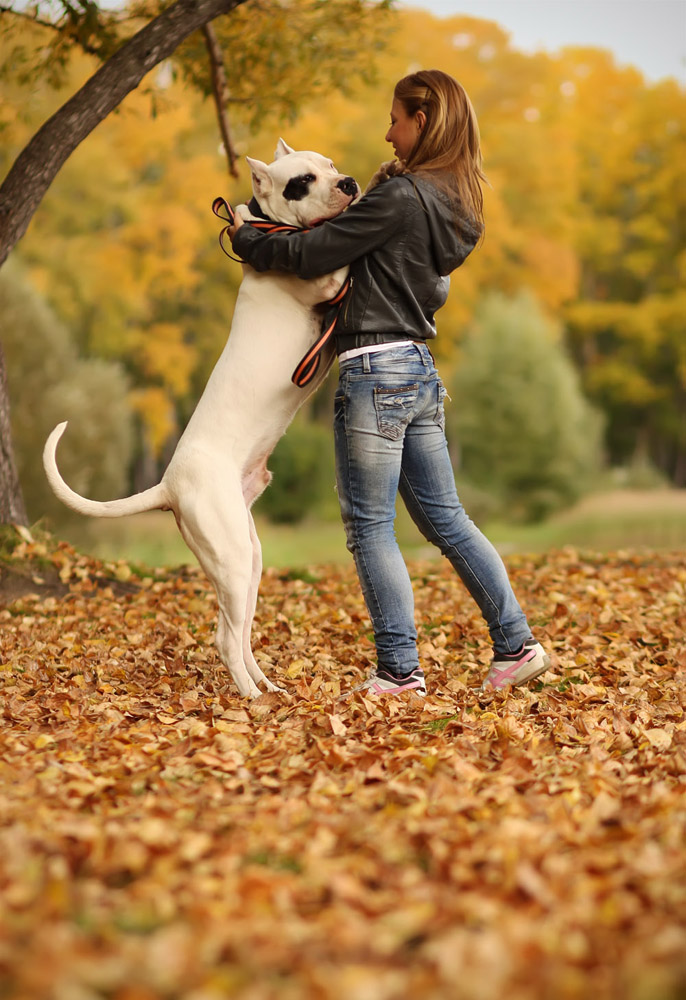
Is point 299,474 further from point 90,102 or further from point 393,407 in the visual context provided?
point 393,407

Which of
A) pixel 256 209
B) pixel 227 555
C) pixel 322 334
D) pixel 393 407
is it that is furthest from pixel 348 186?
pixel 227 555

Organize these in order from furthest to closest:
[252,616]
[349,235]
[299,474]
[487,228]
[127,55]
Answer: [487,228] → [299,474] → [127,55] → [252,616] → [349,235]

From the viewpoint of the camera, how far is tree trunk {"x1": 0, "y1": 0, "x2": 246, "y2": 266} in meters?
5.94

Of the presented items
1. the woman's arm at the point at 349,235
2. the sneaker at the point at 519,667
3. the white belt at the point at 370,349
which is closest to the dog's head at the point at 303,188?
the woman's arm at the point at 349,235

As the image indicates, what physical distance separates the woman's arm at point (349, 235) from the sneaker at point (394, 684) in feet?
5.47

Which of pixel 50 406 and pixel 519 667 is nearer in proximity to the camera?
pixel 519 667

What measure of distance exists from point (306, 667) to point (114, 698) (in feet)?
3.19

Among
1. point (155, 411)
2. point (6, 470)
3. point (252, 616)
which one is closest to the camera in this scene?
point (252, 616)

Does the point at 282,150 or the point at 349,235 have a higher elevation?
the point at 282,150

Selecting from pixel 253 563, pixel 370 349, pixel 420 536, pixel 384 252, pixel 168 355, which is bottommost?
pixel 420 536

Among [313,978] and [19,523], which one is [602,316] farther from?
[313,978]

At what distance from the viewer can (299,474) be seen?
15.3 m

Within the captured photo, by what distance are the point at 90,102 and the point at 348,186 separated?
3.00m

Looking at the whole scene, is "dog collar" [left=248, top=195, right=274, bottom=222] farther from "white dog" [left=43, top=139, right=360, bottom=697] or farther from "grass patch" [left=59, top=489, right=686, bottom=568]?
"grass patch" [left=59, top=489, right=686, bottom=568]
